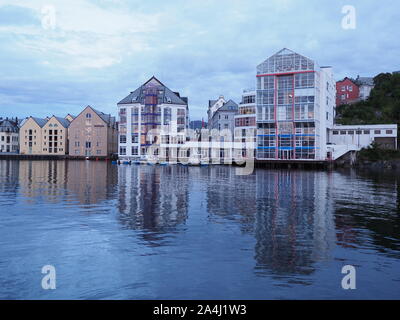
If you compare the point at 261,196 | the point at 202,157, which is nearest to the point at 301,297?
the point at 261,196

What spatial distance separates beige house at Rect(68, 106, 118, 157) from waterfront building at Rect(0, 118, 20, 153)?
3475cm

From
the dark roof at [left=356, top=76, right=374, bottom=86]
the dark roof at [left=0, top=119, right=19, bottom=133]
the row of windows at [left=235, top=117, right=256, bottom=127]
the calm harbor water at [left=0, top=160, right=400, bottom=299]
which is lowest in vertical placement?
the calm harbor water at [left=0, top=160, right=400, bottom=299]

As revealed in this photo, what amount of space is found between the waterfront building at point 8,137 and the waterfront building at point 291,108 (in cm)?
11576

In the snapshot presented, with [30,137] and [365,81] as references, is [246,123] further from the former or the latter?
[30,137]

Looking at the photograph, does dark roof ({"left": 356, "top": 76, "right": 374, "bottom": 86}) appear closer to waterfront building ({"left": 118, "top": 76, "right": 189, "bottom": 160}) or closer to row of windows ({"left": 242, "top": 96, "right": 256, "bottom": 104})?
row of windows ({"left": 242, "top": 96, "right": 256, "bottom": 104})

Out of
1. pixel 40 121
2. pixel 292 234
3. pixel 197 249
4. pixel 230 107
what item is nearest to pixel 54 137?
pixel 40 121

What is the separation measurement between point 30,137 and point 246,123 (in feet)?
298

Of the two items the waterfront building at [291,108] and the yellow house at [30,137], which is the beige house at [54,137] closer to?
the yellow house at [30,137]

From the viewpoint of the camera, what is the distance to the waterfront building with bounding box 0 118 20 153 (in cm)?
16500

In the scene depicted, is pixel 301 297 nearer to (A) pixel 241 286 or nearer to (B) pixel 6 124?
(A) pixel 241 286

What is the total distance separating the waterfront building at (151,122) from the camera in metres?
122

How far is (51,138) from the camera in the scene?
15538 centimetres

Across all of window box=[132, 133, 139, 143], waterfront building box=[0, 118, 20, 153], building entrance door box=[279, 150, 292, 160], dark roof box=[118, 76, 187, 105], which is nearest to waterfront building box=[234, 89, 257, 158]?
building entrance door box=[279, 150, 292, 160]

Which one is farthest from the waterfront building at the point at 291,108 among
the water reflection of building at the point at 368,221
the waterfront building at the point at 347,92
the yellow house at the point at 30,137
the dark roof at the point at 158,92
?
the yellow house at the point at 30,137
